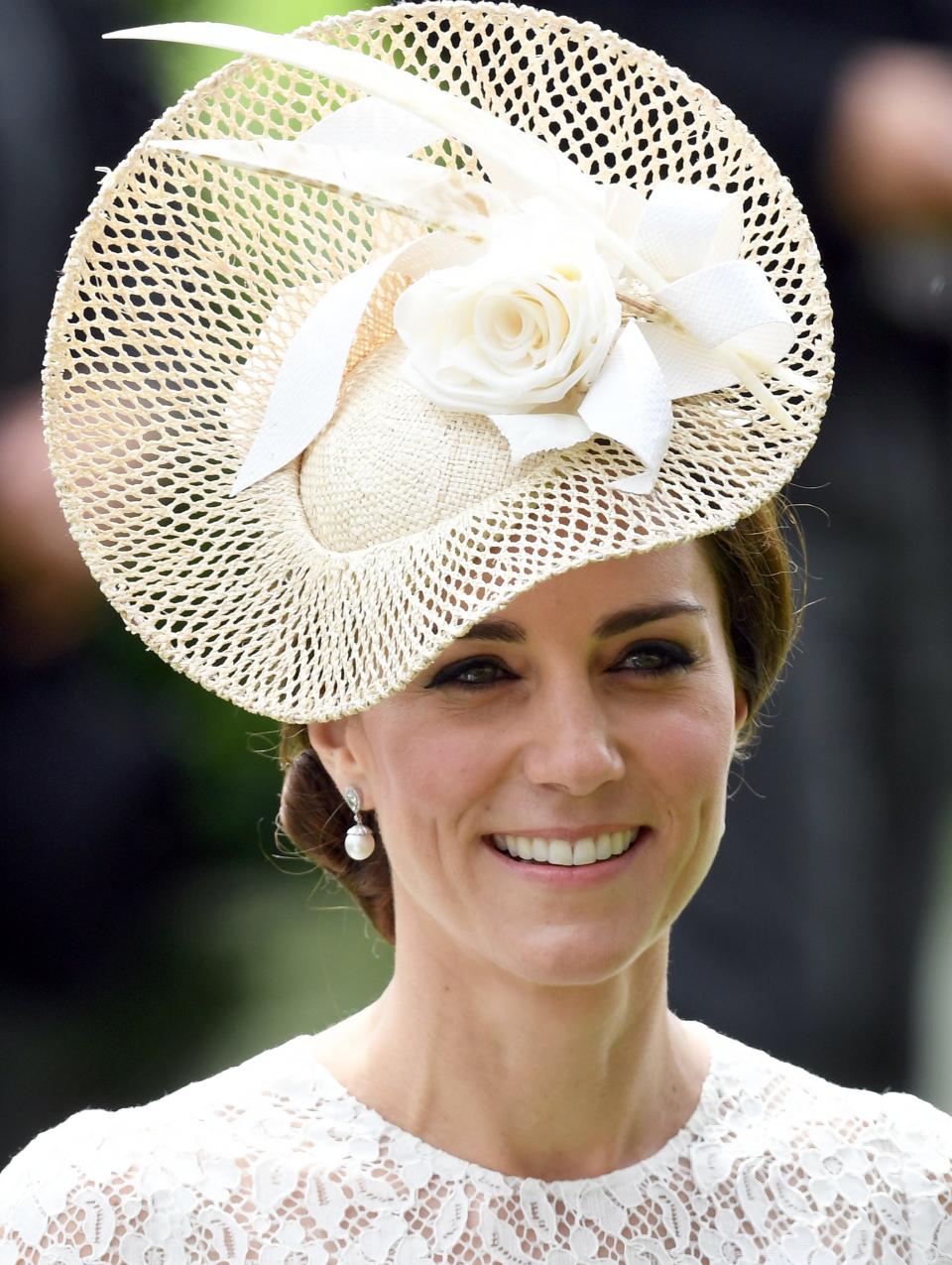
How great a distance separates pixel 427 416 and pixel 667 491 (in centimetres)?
26

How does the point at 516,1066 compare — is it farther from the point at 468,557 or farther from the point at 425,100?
the point at 425,100

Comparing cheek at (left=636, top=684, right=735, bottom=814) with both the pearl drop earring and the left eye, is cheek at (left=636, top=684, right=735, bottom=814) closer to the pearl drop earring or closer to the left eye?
the left eye

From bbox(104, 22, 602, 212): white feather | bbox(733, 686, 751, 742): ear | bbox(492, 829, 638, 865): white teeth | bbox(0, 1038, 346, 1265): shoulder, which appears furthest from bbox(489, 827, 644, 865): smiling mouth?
bbox(104, 22, 602, 212): white feather

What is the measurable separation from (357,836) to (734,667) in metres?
0.49

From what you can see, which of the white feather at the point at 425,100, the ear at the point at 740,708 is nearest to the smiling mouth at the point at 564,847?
the ear at the point at 740,708

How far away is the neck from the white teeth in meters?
0.17

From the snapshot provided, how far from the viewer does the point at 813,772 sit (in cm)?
356

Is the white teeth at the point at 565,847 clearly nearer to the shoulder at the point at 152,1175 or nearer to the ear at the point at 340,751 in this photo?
the ear at the point at 340,751

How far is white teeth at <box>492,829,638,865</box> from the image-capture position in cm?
227

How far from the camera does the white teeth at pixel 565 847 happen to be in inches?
89.3

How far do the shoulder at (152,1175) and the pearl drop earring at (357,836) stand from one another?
29 cm

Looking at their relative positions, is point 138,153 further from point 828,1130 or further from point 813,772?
point 813,772

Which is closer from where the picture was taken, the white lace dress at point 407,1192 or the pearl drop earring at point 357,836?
the white lace dress at point 407,1192

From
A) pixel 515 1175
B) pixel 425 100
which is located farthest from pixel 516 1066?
pixel 425 100
